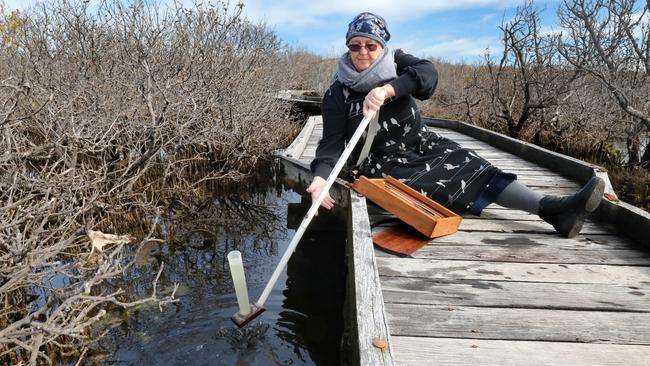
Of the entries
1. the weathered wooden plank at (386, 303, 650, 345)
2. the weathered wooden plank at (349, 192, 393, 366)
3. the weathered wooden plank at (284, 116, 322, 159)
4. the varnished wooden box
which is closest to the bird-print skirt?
the varnished wooden box

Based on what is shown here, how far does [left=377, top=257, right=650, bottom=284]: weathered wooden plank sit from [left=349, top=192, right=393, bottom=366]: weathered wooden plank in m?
0.19

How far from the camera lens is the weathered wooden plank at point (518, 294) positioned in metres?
2.19

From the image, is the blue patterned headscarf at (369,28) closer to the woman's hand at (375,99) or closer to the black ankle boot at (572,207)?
the woman's hand at (375,99)

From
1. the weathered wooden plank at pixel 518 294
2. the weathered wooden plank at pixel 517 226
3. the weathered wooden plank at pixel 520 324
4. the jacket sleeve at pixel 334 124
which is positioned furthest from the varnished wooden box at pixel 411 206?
the weathered wooden plank at pixel 520 324

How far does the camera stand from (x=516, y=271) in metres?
2.55

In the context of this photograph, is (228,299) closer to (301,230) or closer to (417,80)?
(301,230)

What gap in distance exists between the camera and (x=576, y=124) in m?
8.80

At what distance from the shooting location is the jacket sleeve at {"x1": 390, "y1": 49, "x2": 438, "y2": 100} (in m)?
3.09

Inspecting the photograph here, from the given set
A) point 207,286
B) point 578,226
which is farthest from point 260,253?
point 578,226

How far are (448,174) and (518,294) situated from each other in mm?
1137

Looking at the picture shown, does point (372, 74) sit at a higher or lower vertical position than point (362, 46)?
lower

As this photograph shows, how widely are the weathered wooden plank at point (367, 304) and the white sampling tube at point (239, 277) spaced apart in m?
0.65

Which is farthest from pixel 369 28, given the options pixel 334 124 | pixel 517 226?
pixel 517 226

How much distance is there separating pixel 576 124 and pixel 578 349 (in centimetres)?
807
